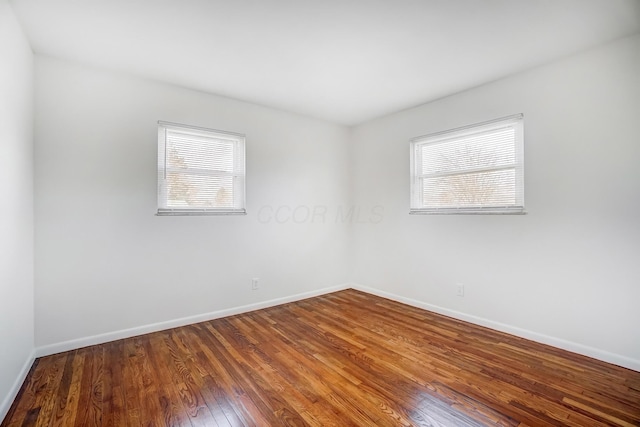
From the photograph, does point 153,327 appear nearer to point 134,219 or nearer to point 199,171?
point 134,219

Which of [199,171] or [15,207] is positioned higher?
[199,171]

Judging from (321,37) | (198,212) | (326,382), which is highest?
(321,37)

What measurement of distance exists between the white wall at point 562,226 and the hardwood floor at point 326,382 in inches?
12.3

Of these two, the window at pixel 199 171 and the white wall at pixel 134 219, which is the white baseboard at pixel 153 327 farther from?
the window at pixel 199 171

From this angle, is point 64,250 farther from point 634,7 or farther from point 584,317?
point 634,7

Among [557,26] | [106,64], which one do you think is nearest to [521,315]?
[557,26]

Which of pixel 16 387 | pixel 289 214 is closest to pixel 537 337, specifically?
pixel 289 214

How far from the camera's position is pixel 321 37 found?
7.50ft

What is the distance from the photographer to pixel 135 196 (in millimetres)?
→ 2926

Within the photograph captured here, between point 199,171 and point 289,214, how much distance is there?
128 centimetres

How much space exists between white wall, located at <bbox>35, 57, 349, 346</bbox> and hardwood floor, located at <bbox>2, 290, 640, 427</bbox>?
1.33 feet

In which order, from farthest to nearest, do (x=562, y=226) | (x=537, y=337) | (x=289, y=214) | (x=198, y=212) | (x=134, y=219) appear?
1. (x=289, y=214)
2. (x=198, y=212)
3. (x=134, y=219)
4. (x=537, y=337)
5. (x=562, y=226)

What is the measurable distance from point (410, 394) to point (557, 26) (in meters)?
2.79

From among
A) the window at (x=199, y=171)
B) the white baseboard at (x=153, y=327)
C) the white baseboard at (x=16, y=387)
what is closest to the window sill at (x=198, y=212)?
the window at (x=199, y=171)
